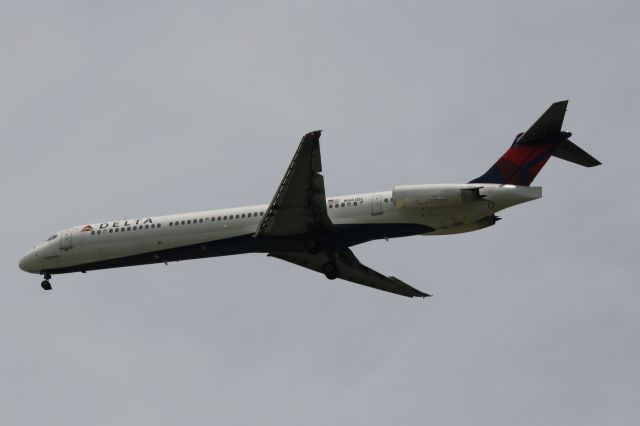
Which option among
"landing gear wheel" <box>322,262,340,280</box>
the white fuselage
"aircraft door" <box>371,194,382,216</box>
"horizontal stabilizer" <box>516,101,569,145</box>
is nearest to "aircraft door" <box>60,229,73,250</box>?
the white fuselage

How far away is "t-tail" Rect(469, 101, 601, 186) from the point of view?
127 feet

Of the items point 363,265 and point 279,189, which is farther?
point 363,265

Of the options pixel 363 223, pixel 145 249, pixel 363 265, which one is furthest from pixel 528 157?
pixel 145 249

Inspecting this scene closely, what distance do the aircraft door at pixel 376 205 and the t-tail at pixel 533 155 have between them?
3.51 meters

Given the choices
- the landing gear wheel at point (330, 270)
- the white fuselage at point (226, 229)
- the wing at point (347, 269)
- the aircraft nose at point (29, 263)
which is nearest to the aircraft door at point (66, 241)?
the white fuselage at point (226, 229)

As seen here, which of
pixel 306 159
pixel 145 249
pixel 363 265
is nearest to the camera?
pixel 306 159

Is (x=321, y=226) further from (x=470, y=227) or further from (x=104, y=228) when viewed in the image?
(x=104, y=228)

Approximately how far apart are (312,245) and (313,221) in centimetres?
115

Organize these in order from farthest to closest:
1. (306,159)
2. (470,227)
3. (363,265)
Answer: (363,265)
(470,227)
(306,159)

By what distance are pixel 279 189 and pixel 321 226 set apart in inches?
87.7

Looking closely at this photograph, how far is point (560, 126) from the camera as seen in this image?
126 ft

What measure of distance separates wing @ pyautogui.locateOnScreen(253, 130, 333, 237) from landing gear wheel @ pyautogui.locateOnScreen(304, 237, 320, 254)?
1.14 ft

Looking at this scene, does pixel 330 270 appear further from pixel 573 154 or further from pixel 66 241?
pixel 573 154

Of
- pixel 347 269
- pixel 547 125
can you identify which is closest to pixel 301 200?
pixel 347 269
